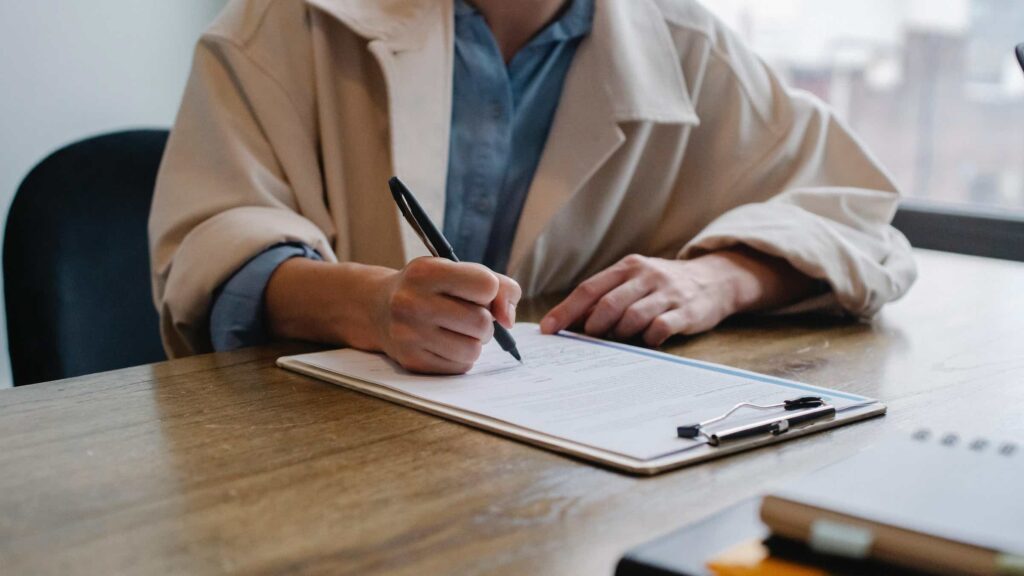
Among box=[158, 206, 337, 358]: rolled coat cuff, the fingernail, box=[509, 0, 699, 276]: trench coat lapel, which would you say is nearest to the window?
box=[509, 0, 699, 276]: trench coat lapel

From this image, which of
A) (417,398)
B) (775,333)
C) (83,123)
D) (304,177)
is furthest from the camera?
(83,123)

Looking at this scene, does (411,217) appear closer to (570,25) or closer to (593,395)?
(593,395)

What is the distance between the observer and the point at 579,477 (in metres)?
0.61

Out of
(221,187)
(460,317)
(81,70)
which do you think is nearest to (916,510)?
(460,317)

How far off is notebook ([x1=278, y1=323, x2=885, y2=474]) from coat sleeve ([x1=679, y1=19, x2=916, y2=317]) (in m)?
0.29

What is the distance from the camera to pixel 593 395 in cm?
76

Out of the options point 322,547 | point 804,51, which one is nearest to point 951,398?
point 322,547

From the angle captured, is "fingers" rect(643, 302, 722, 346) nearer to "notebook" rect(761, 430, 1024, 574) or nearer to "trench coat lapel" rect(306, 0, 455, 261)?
"trench coat lapel" rect(306, 0, 455, 261)

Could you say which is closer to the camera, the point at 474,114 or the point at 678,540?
the point at 678,540

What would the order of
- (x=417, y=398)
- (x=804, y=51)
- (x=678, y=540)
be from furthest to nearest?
(x=804, y=51), (x=417, y=398), (x=678, y=540)

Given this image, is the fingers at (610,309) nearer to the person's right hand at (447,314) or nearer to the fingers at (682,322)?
the fingers at (682,322)

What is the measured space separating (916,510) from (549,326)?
0.59 meters

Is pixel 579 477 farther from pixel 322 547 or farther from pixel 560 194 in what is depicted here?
pixel 560 194

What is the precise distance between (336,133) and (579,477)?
71cm
